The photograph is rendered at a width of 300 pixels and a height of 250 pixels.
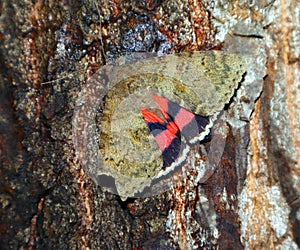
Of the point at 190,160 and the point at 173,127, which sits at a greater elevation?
the point at 173,127

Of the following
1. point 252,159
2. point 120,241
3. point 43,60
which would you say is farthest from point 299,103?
point 43,60

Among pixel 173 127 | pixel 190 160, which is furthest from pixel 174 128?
pixel 190 160

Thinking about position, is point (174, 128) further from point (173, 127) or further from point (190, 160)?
point (190, 160)

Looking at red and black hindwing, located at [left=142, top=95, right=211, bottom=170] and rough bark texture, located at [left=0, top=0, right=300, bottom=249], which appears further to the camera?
red and black hindwing, located at [left=142, top=95, right=211, bottom=170]

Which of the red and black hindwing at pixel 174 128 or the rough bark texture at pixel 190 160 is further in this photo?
the red and black hindwing at pixel 174 128

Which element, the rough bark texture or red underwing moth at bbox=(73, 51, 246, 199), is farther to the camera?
red underwing moth at bbox=(73, 51, 246, 199)
